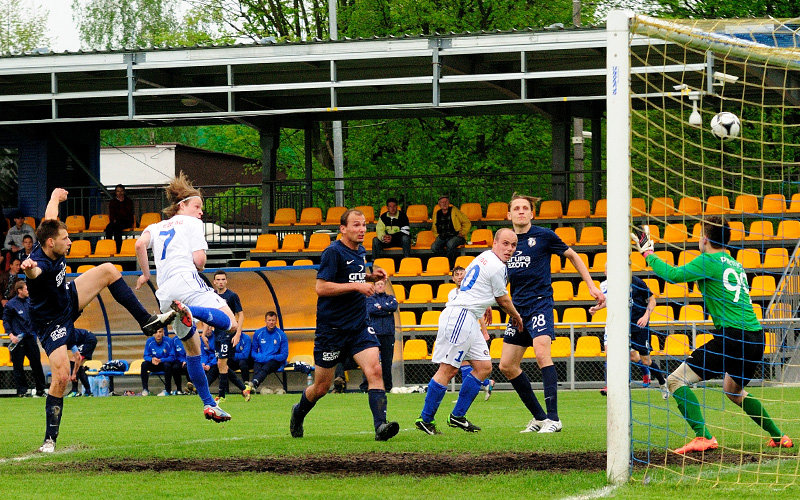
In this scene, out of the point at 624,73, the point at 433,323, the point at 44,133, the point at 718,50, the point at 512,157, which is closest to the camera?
the point at 624,73

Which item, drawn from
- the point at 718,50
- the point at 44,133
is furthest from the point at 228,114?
the point at 718,50

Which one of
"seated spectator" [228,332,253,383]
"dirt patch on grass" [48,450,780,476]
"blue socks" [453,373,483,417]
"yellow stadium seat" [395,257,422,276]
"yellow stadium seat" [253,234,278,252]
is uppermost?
"yellow stadium seat" [253,234,278,252]

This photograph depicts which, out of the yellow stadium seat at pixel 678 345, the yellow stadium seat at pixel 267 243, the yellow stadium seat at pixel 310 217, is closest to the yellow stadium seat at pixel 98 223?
the yellow stadium seat at pixel 267 243

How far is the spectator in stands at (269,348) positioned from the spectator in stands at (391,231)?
16.2 feet

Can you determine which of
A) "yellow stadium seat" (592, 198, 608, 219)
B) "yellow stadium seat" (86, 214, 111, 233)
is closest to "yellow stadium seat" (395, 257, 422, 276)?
"yellow stadium seat" (592, 198, 608, 219)

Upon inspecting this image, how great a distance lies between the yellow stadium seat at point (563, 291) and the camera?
2108 cm

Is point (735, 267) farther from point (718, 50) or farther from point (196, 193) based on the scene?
point (196, 193)

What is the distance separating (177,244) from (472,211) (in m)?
15.8

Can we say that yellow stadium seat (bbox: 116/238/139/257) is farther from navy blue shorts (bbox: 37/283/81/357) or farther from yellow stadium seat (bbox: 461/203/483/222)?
navy blue shorts (bbox: 37/283/81/357)

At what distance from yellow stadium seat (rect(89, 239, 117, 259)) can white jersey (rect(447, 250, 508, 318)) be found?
17320 mm

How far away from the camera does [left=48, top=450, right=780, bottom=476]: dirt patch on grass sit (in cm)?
785

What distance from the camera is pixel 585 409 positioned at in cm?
1371

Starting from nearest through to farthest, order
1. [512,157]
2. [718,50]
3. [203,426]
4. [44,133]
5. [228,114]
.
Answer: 1. [718,50]
2. [203,426]
3. [228,114]
4. [44,133]
5. [512,157]

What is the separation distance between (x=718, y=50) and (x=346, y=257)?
12.1ft
